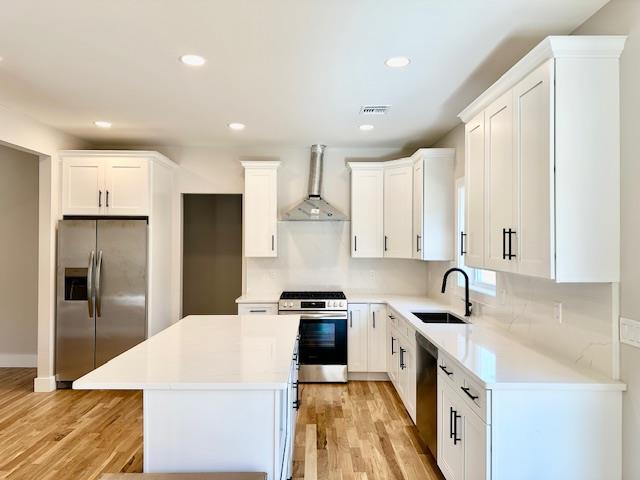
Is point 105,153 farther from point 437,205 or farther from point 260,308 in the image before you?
A: point 437,205

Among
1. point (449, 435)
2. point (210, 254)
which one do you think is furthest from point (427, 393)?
point (210, 254)

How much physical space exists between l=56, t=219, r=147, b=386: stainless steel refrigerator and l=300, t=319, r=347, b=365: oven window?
170 cm

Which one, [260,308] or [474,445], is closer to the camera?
[474,445]

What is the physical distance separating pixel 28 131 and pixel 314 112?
2.73 meters

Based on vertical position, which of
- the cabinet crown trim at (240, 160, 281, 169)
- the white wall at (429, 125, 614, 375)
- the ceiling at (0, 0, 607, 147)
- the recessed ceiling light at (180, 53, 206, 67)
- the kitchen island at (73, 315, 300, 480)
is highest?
the ceiling at (0, 0, 607, 147)

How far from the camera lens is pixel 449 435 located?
236 cm

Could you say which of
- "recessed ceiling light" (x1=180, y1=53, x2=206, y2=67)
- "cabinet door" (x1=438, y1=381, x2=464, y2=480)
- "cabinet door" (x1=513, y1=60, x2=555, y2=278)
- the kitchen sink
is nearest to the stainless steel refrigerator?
"recessed ceiling light" (x1=180, y1=53, x2=206, y2=67)

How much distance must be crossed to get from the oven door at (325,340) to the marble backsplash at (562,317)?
1627mm

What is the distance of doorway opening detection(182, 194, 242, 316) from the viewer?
251 inches

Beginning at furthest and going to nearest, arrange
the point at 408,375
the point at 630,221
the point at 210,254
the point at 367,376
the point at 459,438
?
the point at 210,254 < the point at 367,376 < the point at 408,375 < the point at 459,438 < the point at 630,221

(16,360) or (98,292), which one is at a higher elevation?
(98,292)

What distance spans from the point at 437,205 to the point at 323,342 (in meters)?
1.90

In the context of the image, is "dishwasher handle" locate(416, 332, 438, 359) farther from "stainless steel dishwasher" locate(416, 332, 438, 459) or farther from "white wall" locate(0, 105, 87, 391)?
"white wall" locate(0, 105, 87, 391)

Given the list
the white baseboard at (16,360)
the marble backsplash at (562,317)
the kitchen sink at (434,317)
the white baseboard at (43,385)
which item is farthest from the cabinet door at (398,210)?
the white baseboard at (16,360)
